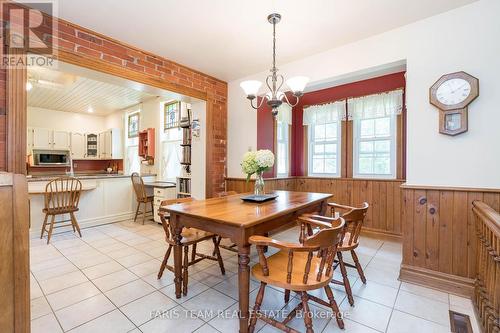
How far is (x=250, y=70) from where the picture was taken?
3684 millimetres

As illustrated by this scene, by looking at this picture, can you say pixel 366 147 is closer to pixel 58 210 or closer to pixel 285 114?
pixel 285 114

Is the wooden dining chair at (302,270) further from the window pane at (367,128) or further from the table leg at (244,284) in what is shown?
the window pane at (367,128)

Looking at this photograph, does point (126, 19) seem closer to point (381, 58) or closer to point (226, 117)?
point (226, 117)

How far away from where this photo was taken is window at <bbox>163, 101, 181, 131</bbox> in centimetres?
513

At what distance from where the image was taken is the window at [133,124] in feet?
20.7

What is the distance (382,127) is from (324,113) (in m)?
1.01

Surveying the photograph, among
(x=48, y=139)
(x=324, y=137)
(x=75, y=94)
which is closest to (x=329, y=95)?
(x=324, y=137)

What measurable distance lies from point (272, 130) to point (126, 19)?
2.60 m

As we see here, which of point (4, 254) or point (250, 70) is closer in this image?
point (4, 254)

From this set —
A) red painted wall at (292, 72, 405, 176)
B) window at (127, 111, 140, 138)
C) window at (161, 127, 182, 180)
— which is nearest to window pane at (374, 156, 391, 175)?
red painted wall at (292, 72, 405, 176)

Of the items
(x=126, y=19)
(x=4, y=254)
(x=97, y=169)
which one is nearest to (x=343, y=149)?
(x=126, y=19)

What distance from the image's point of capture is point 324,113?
14.4 feet

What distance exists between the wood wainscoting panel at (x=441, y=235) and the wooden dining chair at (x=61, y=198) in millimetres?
4741

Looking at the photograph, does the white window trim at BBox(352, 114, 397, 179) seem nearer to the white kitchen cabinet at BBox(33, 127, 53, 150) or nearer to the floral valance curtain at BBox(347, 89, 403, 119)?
the floral valance curtain at BBox(347, 89, 403, 119)
